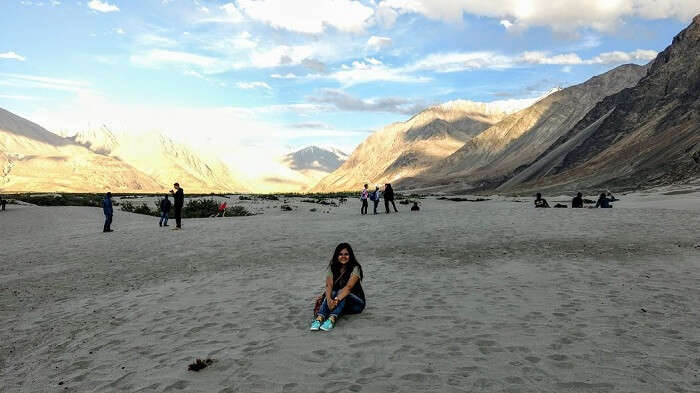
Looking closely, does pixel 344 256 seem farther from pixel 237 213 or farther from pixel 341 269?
pixel 237 213

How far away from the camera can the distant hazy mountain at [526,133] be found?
457 feet

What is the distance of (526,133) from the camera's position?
15312cm

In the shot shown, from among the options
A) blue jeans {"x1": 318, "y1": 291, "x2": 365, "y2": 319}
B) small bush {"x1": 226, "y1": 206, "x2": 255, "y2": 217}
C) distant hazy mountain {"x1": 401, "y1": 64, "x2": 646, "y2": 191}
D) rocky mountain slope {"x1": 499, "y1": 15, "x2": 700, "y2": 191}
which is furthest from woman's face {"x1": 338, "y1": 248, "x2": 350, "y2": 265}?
distant hazy mountain {"x1": 401, "y1": 64, "x2": 646, "y2": 191}

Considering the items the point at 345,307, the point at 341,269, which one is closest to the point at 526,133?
the point at 341,269

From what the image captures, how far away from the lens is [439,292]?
31.4 ft

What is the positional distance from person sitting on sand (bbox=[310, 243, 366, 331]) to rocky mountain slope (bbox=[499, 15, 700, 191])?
5186 centimetres

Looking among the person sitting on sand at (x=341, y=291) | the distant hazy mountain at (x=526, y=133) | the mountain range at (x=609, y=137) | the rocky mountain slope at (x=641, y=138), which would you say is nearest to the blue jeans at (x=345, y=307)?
the person sitting on sand at (x=341, y=291)

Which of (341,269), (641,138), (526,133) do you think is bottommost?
(341,269)

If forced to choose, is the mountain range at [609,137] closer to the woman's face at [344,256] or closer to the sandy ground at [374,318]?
the sandy ground at [374,318]

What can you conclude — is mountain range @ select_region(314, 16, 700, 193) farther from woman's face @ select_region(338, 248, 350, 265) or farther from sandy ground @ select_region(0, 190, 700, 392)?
woman's face @ select_region(338, 248, 350, 265)

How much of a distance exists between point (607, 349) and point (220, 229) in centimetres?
1881

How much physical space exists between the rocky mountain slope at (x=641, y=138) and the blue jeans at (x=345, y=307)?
51976 millimetres

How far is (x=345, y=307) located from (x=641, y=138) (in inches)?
3312

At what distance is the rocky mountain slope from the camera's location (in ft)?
193
